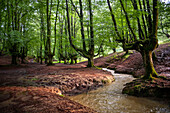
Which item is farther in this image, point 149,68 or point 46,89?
point 149,68

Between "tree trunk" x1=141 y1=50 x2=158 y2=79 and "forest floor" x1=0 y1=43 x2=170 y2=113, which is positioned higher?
"tree trunk" x1=141 y1=50 x2=158 y2=79

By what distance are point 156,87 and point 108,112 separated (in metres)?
3.15

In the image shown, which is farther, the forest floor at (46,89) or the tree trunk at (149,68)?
the tree trunk at (149,68)

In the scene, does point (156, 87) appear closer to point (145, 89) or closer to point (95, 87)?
point (145, 89)

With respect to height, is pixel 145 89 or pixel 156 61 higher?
pixel 156 61

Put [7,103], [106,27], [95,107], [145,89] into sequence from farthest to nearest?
[106,27] < [145,89] < [95,107] < [7,103]

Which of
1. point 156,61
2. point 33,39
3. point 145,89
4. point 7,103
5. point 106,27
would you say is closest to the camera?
point 7,103

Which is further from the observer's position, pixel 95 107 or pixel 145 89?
pixel 145 89

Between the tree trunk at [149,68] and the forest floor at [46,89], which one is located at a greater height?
the tree trunk at [149,68]

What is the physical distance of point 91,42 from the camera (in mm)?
11352

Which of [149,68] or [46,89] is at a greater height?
[149,68]

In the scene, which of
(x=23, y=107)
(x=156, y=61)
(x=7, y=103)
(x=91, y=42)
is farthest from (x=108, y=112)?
(x=156, y=61)

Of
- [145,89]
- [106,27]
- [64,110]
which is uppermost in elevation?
[106,27]

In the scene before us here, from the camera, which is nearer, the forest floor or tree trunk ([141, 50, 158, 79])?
the forest floor
